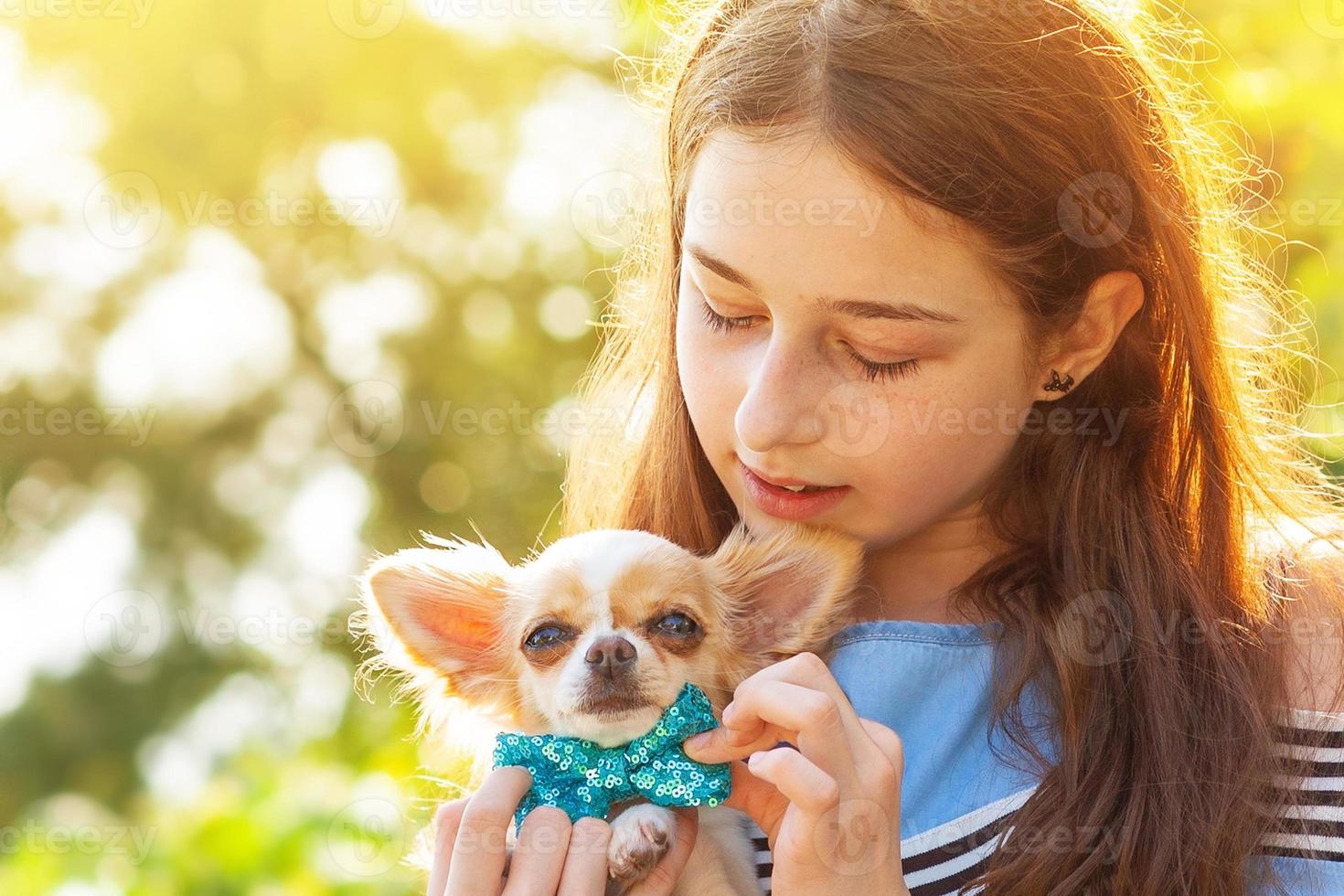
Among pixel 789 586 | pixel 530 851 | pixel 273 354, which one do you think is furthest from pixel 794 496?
pixel 273 354

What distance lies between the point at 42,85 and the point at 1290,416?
5.47 metres

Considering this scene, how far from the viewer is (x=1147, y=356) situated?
7.64ft

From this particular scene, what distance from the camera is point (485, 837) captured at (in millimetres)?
1920

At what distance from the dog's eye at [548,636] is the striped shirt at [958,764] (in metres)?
0.50

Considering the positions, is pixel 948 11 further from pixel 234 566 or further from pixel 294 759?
pixel 234 566

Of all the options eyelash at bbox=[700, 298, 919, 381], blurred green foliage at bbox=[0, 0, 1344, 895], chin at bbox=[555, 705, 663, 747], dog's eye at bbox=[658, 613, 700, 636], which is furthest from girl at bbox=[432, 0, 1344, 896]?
blurred green foliage at bbox=[0, 0, 1344, 895]

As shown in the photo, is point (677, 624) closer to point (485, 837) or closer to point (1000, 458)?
point (485, 837)

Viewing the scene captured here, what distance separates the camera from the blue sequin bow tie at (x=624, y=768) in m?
1.90

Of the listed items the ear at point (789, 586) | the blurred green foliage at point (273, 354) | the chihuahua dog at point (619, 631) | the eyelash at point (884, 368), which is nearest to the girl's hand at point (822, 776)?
the chihuahua dog at point (619, 631)

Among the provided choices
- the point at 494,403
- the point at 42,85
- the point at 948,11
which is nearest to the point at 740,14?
the point at 948,11

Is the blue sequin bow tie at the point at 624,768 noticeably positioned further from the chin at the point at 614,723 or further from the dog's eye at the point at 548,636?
the dog's eye at the point at 548,636

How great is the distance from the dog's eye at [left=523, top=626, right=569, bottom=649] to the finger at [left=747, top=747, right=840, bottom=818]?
0.50 metres

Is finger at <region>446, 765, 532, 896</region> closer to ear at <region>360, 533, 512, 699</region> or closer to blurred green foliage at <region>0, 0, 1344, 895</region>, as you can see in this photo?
ear at <region>360, 533, 512, 699</region>

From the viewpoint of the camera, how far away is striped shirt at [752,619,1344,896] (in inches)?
79.0
